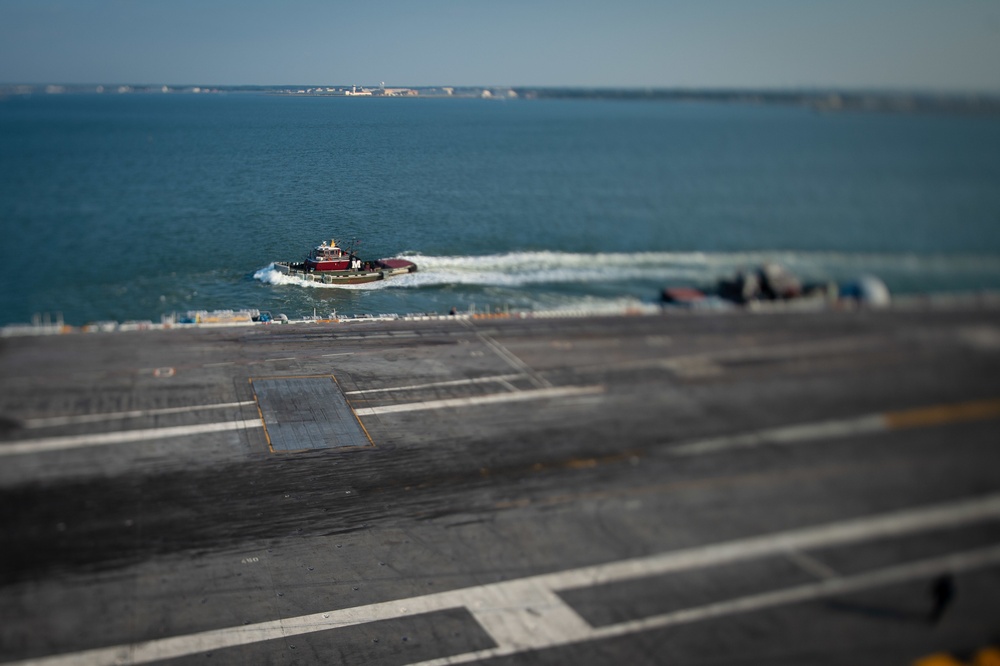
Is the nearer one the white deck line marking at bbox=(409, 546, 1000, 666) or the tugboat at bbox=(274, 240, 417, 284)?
the white deck line marking at bbox=(409, 546, 1000, 666)

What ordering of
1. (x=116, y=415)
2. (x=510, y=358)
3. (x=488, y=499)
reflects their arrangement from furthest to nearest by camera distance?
(x=510, y=358) → (x=116, y=415) → (x=488, y=499)

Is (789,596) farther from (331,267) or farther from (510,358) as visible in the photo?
(510,358)

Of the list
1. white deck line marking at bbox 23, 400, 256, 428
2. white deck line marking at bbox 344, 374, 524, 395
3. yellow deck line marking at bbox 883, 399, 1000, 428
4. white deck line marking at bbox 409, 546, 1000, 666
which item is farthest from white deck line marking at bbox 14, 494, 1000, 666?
white deck line marking at bbox 344, 374, 524, 395

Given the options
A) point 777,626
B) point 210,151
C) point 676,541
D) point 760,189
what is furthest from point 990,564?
point 210,151

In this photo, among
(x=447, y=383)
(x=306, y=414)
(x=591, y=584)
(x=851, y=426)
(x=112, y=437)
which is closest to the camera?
(x=591, y=584)

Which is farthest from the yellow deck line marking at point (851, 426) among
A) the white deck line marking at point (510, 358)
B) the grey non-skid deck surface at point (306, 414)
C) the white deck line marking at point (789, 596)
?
the grey non-skid deck surface at point (306, 414)

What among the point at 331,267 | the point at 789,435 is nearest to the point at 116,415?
the point at 331,267

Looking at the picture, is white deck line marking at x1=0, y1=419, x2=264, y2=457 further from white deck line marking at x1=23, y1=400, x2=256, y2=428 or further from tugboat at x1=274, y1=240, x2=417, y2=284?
tugboat at x1=274, y1=240, x2=417, y2=284
